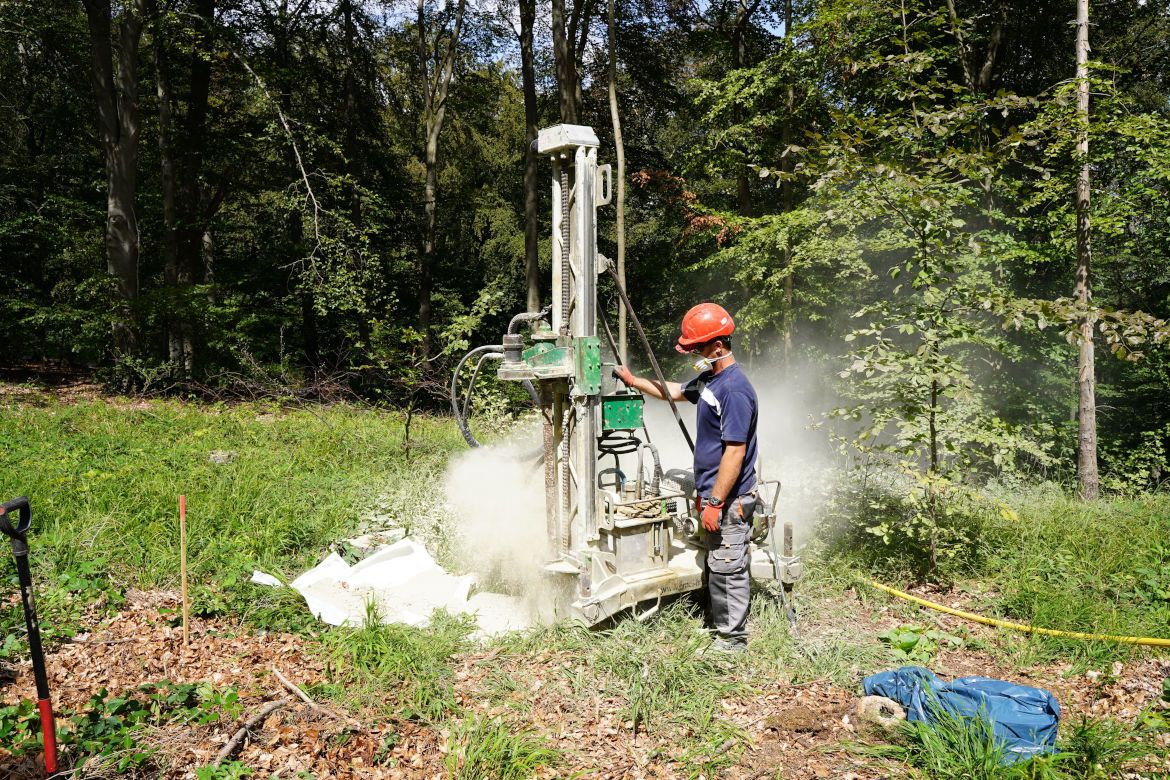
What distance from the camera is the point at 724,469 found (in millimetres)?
4102

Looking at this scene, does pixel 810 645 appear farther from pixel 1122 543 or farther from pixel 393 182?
pixel 393 182

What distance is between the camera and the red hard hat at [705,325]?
4.28 metres

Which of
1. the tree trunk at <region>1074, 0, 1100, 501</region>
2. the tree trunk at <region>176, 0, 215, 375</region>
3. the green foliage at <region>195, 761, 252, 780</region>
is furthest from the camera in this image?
the tree trunk at <region>176, 0, 215, 375</region>

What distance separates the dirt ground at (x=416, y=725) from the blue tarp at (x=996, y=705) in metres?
0.29

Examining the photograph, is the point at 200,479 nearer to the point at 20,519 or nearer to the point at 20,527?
the point at 20,527

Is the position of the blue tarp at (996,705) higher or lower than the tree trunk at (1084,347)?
lower

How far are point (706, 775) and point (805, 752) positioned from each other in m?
0.54

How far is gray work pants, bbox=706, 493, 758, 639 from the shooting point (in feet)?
13.8

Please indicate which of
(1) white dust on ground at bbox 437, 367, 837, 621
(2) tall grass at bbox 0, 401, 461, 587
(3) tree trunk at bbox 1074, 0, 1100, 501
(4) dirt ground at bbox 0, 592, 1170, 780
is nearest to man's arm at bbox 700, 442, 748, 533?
(4) dirt ground at bbox 0, 592, 1170, 780

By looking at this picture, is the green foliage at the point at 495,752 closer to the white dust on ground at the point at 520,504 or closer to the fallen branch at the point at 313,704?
the fallen branch at the point at 313,704

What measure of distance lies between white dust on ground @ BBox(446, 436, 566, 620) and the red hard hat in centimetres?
173

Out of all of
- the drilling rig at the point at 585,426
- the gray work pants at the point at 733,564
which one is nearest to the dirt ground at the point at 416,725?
the gray work pants at the point at 733,564

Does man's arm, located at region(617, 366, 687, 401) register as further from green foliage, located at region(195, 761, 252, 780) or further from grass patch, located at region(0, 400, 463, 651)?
green foliage, located at region(195, 761, 252, 780)

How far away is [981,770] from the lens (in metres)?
2.82
